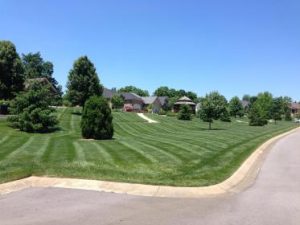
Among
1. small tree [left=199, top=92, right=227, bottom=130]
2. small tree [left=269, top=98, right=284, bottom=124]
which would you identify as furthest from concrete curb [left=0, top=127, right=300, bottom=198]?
small tree [left=269, top=98, right=284, bottom=124]

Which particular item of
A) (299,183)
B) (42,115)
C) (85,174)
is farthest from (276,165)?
(42,115)

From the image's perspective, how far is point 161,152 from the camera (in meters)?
16.7

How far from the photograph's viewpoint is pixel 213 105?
146ft

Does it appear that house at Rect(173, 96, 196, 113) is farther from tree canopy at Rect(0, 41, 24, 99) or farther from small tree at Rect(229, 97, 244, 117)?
tree canopy at Rect(0, 41, 24, 99)

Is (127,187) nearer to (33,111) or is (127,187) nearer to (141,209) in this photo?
(141,209)

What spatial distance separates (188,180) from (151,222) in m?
4.05

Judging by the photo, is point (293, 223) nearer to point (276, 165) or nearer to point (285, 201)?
point (285, 201)

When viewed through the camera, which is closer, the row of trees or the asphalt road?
the asphalt road

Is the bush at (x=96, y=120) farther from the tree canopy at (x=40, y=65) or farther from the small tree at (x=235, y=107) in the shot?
the tree canopy at (x=40, y=65)

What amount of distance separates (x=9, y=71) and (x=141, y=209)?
44.2 meters

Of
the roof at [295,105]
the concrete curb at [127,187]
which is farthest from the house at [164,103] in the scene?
the concrete curb at [127,187]

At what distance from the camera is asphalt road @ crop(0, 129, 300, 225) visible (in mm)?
7266

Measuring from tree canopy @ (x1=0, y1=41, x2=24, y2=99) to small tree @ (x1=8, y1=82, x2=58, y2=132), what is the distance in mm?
17564

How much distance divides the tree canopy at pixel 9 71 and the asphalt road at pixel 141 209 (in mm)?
41226
